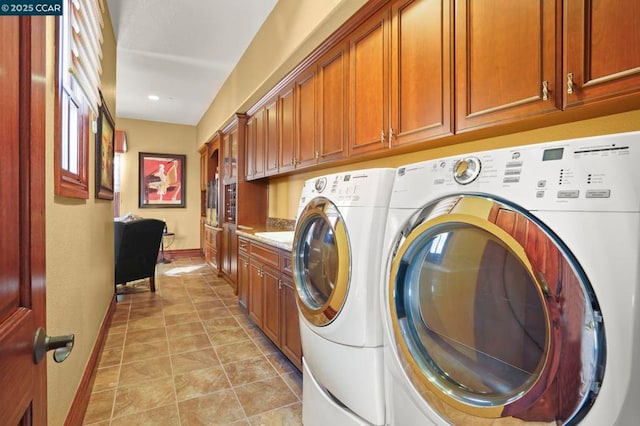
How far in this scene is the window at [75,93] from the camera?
4.46 feet

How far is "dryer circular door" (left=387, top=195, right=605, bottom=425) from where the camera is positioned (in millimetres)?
598

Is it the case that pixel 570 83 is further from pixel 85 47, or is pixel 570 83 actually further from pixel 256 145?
pixel 256 145

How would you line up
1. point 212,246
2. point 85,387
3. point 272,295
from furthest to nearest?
point 212,246, point 272,295, point 85,387

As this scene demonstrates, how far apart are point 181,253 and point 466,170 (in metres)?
7.19

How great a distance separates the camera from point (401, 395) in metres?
0.97

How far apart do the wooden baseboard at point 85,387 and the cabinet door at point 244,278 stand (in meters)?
1.22

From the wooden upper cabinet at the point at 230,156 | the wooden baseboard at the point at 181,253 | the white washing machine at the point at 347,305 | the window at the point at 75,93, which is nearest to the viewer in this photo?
the white washing machine at the point at 347,305

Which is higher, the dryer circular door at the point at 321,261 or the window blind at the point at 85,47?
the window blind at the point at 85,47

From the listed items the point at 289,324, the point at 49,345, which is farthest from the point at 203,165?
the point at 49,345

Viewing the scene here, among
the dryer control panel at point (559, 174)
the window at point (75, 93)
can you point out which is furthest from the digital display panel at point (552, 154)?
the window at point (75, 93)

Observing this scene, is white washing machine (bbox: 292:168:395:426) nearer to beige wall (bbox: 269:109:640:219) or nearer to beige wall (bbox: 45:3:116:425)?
beige wall (bbox: 269:109:640:219)

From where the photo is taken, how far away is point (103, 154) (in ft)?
8.66

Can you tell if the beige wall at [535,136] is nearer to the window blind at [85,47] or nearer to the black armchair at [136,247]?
the window blind at [85,47]

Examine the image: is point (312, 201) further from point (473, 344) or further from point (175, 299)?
point (175, 299)
